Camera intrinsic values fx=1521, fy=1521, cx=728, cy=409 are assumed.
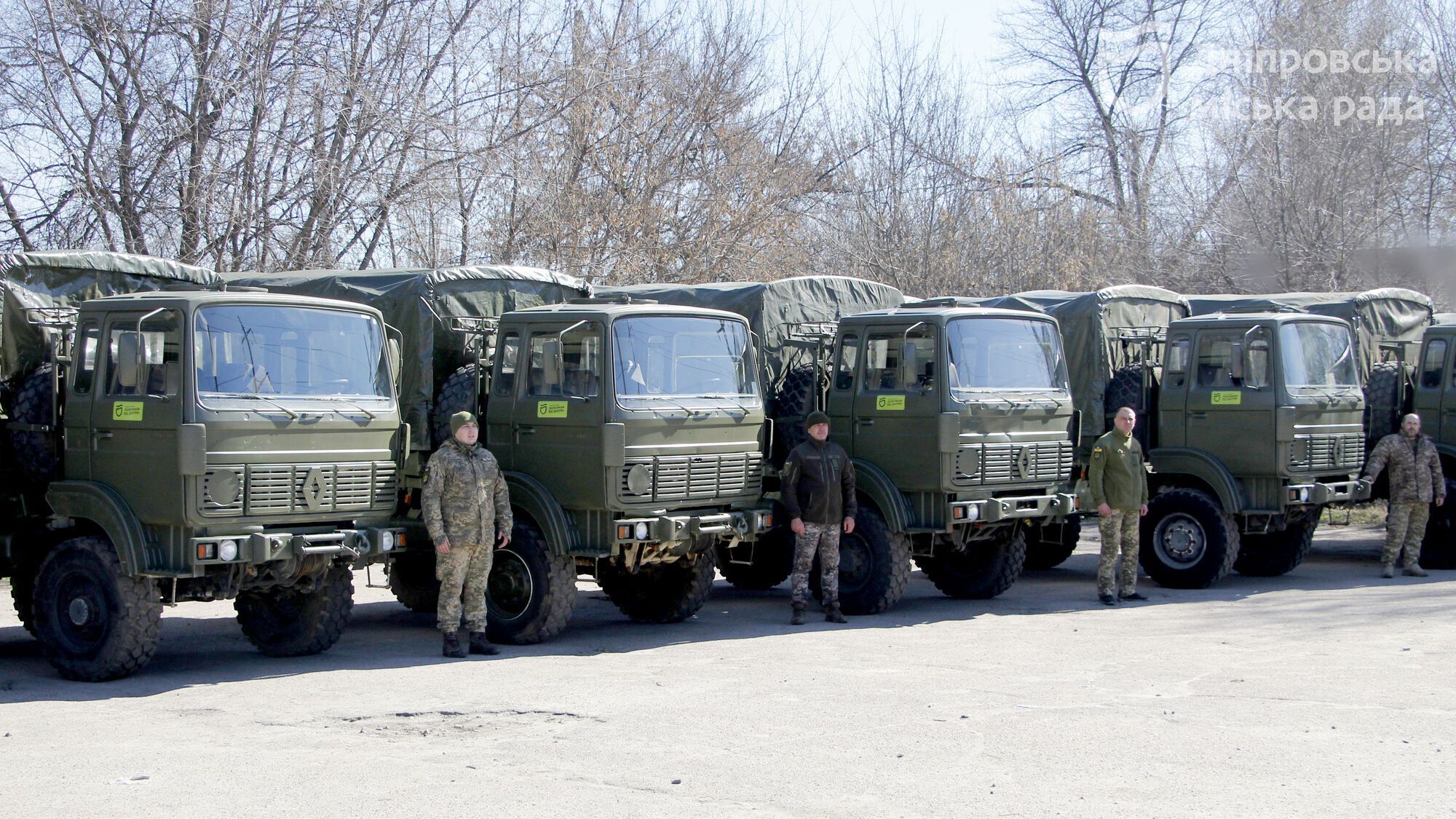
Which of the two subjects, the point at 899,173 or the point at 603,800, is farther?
the point at 899,173

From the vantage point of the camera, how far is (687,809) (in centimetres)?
648

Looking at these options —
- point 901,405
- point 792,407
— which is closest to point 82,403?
point 792,407

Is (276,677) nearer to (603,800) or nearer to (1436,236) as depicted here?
(603,800)

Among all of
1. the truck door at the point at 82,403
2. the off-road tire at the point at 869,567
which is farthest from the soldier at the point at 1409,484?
the truck door at the point at 82,403

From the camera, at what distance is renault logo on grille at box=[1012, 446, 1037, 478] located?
42.9 ft

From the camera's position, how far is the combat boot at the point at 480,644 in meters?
11.0

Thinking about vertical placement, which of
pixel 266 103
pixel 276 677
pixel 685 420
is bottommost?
pixel 276 677

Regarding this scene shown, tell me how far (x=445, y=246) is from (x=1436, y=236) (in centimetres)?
1655

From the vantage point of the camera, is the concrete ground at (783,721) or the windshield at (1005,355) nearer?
the concrete ground at (783,721)

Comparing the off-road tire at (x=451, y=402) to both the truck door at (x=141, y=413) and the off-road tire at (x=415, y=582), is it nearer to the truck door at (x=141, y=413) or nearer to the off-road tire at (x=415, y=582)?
the off-road tire at (x=415, y=582)

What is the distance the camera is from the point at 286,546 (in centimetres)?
974

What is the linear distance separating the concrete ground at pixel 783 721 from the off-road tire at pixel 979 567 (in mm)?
1255

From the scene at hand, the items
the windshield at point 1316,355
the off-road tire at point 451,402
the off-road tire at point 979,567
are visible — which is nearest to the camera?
the off-road tire at point 451,402

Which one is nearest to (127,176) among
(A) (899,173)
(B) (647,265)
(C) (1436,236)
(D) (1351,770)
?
(B) (647,265)
